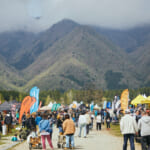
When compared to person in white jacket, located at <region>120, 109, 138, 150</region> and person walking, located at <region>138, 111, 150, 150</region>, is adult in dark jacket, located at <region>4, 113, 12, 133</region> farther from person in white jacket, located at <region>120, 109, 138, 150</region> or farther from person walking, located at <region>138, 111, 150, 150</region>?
person walking, located at <region>138, 111, 150, 150</region>

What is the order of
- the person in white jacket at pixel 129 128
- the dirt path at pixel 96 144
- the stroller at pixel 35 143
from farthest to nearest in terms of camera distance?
the stroller at pixel 35 143 < the dirt path at pixel 96 144 < the person in white jacket at pixel 129 128

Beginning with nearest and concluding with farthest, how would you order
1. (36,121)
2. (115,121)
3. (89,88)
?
1. (36,121)
2. (115,121)
3. (89,88)

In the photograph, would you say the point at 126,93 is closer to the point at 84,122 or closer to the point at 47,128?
the point at 84,122

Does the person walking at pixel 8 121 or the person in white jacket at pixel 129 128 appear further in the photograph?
the person walking at pixel 8 121

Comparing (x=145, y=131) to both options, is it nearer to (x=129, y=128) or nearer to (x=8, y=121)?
(x=129, y=128)

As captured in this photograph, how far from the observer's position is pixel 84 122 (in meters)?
22.9

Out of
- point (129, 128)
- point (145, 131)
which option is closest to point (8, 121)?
point (129, 128)

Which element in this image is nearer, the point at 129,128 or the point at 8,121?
the point at 129,128

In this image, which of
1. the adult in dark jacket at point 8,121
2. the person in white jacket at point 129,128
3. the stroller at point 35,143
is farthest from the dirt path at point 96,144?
the adult in dark jacket at point 8,121

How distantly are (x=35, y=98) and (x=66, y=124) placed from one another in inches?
685

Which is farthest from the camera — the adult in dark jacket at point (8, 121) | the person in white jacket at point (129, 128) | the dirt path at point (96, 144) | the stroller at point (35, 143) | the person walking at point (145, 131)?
the adult in dark jacket at point (8, 121)

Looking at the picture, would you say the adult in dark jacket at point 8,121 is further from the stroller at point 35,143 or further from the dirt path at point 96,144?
the stroller at point 35,143

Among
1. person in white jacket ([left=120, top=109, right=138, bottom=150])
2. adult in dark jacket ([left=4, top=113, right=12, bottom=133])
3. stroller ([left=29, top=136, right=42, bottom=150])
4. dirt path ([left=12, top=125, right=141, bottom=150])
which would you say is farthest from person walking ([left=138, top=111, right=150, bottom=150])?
Answer: adult in dark jacket ([left=4, top=113, right=12, bottom=133])

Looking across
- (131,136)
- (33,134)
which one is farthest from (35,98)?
(131,136)
